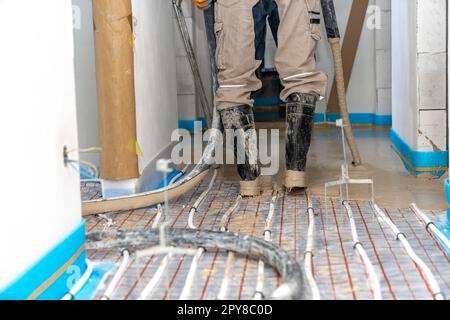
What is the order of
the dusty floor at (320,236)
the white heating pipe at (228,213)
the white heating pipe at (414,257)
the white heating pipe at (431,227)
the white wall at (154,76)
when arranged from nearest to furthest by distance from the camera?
1. the white heating pipe at (414,257)
2. the dusty floor at (320,236)
3. the white heating pipe at (431,227)
4. the white heating pipe at (228,213)
5. the white wall at (154,76)

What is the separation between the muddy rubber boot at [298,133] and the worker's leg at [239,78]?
149 millimetres

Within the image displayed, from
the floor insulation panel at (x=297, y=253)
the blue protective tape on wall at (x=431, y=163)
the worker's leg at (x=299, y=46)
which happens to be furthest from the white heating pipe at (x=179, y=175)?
the blue protective tape on wall at (x=431, y=163)

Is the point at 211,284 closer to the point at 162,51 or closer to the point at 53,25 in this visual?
the point at 53,25

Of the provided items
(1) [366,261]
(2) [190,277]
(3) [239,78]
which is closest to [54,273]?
(2) [190,277]

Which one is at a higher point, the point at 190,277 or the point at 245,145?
the point at 245,145

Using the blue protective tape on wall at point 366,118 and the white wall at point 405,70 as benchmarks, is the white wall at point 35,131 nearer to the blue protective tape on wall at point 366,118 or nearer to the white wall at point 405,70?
the white wall at point 405,70

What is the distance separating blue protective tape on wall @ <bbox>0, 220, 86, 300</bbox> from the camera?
5.78 feet

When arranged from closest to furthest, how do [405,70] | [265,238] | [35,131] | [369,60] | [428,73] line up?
1. [35,131]
2. [265,238]
3. [428,73]
4. [405,70]
5. [369,60]

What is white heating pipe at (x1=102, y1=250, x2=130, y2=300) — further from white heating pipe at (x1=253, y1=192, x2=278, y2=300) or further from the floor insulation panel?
white heating pipe at (x1=253, y1=192, x2=278, y2=300)

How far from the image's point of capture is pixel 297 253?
2438 mm

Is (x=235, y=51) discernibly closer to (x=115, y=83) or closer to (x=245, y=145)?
(x=245, y=145)

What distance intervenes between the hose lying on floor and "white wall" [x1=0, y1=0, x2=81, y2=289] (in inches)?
10.0

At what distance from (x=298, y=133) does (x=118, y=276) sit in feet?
4.31

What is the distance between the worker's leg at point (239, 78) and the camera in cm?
328
